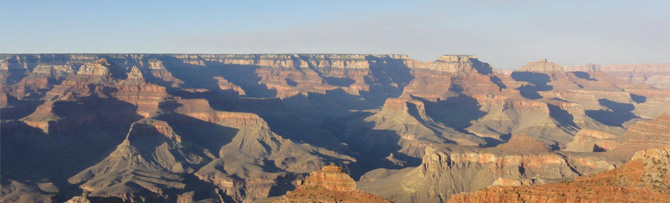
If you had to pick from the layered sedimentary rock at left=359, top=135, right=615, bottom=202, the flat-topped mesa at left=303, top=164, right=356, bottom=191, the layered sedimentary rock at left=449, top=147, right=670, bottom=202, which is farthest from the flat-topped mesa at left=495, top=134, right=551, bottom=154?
the flat-topped mesa at left=303, top=164, right=356, bottom=191

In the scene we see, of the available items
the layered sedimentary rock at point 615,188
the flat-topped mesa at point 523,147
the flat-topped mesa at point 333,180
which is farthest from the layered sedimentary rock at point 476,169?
the layered sedimentary rock at point 615,188

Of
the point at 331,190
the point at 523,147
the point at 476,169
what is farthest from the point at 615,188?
the point at 523,147

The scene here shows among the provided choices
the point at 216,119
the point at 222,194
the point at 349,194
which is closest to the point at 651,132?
A: the point at 222,194

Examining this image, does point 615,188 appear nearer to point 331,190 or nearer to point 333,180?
point 333,180

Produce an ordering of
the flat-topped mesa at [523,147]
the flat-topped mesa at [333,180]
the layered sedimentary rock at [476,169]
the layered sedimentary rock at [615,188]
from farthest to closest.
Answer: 1. the flat-topped mesa at [523,147]
2. the layered sedimentary rock at [476,169]
3. the flat-topped mesa at [333,180]
4. the layered sedimentary rock at [615,188]

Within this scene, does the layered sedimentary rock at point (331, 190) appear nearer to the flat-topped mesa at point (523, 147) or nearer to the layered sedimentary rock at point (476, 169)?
the layered sedimentary rock at point (476, 169)
